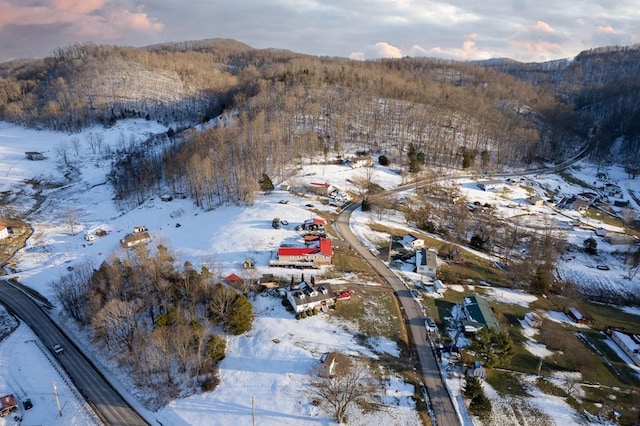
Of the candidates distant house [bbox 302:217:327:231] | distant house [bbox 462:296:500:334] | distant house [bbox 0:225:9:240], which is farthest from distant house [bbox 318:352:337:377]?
distant house [bbox 0:225:9:240]

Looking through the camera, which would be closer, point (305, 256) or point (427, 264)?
point (305, 256)

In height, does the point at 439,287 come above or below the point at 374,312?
above

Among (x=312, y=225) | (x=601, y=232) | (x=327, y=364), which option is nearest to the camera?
(x=327, y=364)

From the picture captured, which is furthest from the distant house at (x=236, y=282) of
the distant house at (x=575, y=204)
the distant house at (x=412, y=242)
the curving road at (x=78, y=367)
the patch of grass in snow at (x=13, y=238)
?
the distant house at (x=575, y=204)

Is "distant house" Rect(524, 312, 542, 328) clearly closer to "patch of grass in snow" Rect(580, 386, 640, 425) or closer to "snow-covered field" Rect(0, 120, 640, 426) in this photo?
"snow-covered field" Rect(0, 120, 640, 426)

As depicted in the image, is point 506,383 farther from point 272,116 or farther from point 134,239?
point 272,116

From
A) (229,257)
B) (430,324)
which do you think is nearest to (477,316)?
(430,324)

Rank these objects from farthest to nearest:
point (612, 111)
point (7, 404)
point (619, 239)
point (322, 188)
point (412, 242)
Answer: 1. point (612, 111)
2. point (322, 188)
3. point (619, 239)
4. point (412, 242)
5. point (7, 404)
